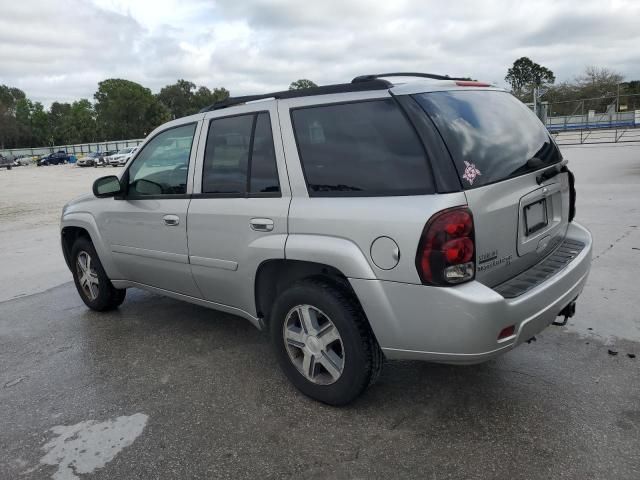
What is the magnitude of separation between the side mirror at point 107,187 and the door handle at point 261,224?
166cm

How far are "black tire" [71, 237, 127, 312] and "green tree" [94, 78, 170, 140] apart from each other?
93741 mm

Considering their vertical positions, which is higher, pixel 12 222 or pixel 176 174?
pixel 176 174

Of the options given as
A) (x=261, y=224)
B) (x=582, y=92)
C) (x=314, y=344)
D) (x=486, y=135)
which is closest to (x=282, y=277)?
(x=261, y=224)

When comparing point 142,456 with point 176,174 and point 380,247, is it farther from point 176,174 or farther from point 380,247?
point 176,174

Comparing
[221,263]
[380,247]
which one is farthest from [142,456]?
[380,247]

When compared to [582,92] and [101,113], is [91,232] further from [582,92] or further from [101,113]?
[101,113]

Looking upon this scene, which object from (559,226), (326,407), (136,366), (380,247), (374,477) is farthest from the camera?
(136,366)

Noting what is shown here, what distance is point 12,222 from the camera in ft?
39.6

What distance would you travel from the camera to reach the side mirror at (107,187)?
171 inches

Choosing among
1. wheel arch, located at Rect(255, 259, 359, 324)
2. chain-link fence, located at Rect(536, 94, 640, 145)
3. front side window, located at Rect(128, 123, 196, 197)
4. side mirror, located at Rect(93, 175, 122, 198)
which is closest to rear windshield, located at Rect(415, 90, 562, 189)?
wheel arch, located at Rect(255, 259, 359, 324)

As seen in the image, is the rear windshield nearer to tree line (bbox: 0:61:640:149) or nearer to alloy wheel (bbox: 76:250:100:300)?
alloy wheel (bbox: 76:250:100:300)

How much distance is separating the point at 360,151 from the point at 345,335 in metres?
1.00

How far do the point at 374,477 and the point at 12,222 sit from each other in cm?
1213

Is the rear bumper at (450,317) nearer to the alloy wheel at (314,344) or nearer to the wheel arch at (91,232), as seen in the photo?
the alloy wheel at (314,344)
